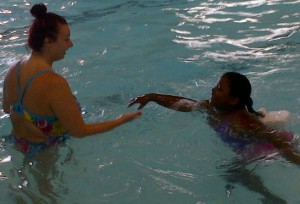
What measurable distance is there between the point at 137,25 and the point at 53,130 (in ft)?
14.2

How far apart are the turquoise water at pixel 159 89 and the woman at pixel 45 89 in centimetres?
29

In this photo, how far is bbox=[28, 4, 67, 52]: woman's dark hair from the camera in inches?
123

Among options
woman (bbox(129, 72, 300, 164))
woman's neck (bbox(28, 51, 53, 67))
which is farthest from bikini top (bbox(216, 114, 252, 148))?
woman's neck (bbox(28, 51, 53, 67))

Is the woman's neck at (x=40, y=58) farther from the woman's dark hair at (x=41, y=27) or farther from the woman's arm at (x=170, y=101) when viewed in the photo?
the woman's arm at (x=170, y=101)

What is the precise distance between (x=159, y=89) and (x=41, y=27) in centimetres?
244

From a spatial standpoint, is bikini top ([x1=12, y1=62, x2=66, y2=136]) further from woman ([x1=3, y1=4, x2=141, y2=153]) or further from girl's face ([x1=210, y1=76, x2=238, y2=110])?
girl's face ([x1=210, y1=76, x2=238, y2=110])

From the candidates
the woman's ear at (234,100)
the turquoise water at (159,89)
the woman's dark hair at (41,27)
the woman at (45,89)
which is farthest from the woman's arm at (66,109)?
the woman's ear at (234,100)

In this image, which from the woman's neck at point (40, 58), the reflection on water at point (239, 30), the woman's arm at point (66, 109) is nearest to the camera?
the woman's arm at point (66, 109)

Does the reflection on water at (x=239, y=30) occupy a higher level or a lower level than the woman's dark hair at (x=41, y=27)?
lower

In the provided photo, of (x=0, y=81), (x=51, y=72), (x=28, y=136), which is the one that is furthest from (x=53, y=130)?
(x=0, y=81)

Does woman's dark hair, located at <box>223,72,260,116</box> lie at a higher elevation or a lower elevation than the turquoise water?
higher

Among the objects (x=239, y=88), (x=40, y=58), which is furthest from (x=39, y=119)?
(x=239, y=88)

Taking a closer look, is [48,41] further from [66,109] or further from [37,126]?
[37,126]

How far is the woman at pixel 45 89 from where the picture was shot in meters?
3.08
